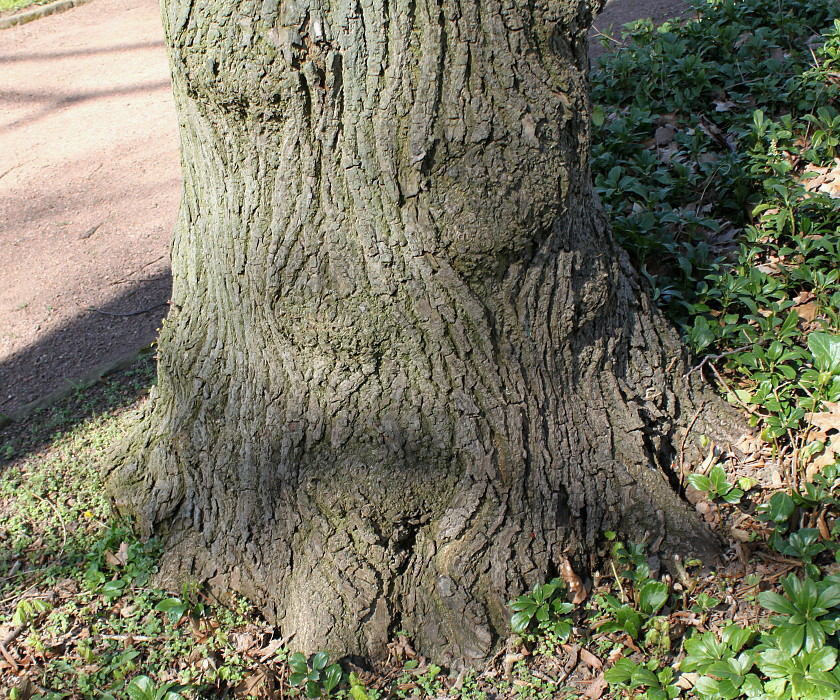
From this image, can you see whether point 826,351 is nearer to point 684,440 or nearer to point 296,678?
point 684,440

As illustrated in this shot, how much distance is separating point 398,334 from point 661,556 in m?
1.11

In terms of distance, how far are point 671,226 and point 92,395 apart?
9.63ft

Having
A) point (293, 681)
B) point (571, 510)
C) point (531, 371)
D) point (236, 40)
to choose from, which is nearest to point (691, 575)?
point (571, 510)

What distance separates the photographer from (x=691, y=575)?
2.20 metres

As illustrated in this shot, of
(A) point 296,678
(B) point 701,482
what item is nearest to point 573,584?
(B) point 701,482

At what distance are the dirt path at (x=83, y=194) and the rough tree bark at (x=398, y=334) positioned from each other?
1825 mm

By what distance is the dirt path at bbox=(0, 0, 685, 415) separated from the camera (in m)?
4.02

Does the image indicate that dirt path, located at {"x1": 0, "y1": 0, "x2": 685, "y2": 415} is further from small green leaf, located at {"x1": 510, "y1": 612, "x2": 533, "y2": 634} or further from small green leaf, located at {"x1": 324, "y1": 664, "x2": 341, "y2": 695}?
small green leaf, located at {"x1": 510, "y1": 612, "x2": 533, "y2": 634}

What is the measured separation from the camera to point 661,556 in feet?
7.28

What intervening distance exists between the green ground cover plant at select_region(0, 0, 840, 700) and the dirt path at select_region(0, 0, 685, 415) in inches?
25.7

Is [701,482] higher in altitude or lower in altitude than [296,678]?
higher

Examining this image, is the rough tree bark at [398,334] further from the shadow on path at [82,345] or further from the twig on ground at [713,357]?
the shadow on path at [82,345]

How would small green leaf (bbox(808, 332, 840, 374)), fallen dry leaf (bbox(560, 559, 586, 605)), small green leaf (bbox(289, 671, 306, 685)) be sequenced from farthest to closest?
small green leaf (bbox(808, 332, 840, 374)) → fallen dry leaf (bbox(560, 559, 586, 605)) → small green leaf (bbox(289, 671, 306, 685))

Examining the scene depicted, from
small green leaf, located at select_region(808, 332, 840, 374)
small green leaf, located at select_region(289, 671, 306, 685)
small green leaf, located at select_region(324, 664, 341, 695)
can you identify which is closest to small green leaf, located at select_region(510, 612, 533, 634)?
small green leaf, located at select_region(324, 664, 341, 695)
